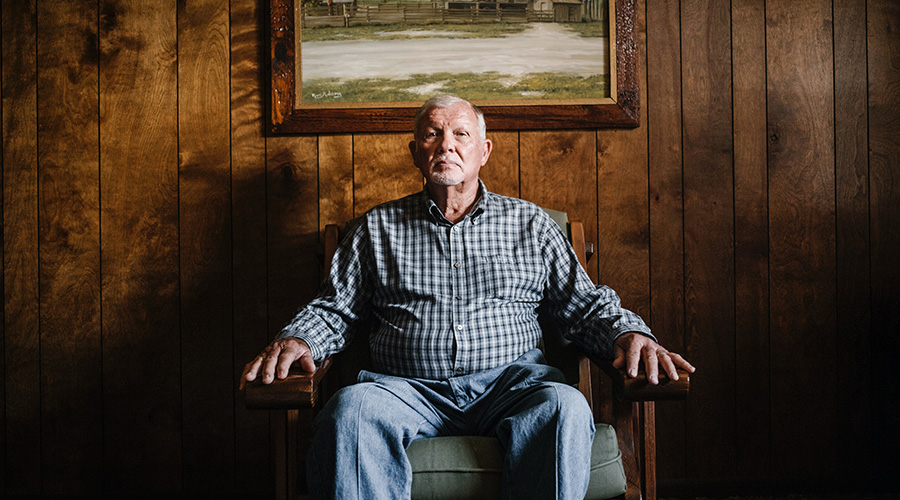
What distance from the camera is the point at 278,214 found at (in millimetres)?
1866

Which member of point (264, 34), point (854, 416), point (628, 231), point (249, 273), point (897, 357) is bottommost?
point (854, 416)

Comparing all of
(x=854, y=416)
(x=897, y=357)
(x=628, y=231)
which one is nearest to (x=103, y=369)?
(x=628, y=231)

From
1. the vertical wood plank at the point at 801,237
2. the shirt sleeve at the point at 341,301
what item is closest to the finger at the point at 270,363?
the shirt sleeve at the point at 341,301

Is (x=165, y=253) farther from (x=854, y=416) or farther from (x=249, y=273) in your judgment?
(x=854, y=416)

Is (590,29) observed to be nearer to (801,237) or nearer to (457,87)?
(457,87)

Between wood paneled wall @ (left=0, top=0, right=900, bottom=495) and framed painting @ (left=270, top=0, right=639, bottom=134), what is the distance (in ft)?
0.23

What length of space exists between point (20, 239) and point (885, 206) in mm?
2816

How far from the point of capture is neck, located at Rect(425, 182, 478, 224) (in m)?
1.56

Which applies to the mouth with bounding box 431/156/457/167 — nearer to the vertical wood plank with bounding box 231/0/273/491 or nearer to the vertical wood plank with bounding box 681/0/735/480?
the vertical wood plank with bounding box 231/0/273/491

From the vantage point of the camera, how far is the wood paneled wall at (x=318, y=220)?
72.8 inches

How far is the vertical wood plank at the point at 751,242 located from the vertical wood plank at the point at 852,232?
240 mm

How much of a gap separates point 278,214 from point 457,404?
36.0 inches

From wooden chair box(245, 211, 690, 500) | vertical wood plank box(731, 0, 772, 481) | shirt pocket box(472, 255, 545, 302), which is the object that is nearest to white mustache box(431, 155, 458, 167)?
shirt pocket box(472, 255, 545, 302)

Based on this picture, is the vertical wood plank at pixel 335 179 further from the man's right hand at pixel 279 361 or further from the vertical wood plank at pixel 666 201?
the vertical wood plank at pixel 666 201
